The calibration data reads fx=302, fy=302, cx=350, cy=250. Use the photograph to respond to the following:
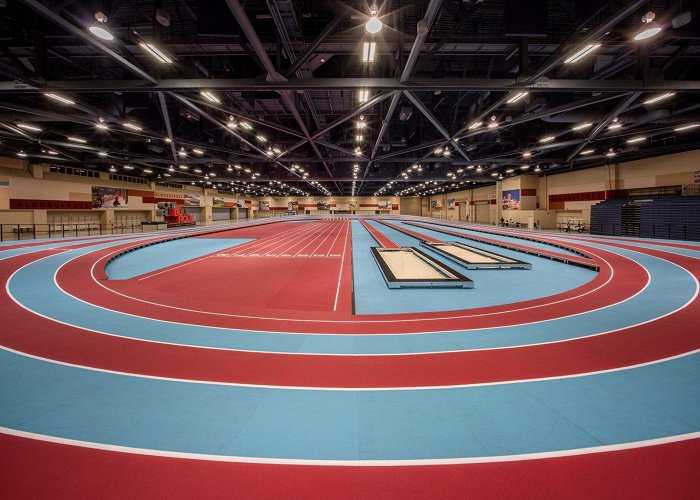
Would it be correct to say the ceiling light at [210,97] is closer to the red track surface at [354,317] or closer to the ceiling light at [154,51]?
the ceiling light at [154,51]

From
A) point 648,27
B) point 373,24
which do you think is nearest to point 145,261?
point 373,24

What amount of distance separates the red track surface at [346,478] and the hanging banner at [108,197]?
4141 cm

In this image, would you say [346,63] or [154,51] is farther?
[346,63]

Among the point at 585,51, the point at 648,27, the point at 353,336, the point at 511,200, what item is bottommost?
the point at 353,336

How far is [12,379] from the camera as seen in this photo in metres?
4.17

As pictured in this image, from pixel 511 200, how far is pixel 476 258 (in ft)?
99.9

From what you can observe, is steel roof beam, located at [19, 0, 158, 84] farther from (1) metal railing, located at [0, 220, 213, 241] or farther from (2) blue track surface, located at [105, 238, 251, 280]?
(1) metal railing, located at [0, 220, 213, 241]

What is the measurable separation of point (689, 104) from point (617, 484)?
21.6 meters

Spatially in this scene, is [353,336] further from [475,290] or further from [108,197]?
[108,197]

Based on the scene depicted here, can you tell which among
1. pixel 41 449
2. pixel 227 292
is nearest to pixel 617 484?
pixel 41 449

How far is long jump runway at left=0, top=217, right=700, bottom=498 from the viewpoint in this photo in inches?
101

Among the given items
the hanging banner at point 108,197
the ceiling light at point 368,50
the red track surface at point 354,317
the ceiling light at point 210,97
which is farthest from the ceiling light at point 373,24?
the hanging banner at point 108,197

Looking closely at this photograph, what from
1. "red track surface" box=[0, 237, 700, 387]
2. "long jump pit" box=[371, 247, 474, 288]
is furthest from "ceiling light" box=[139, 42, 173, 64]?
"long jump pit" box=[371, 247, 474, 288]

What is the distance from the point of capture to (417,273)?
35.8 ft
